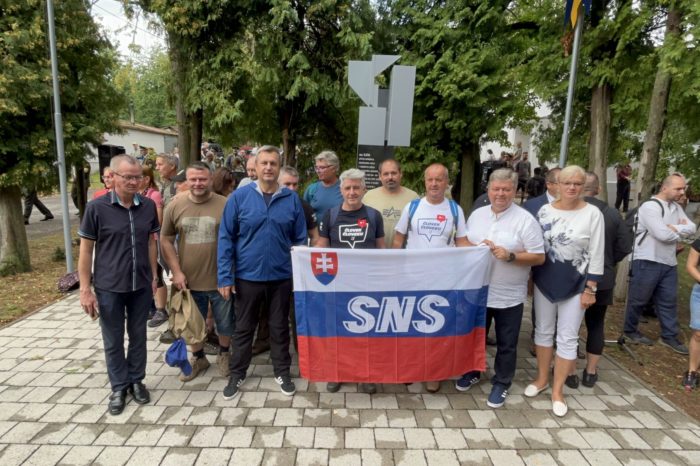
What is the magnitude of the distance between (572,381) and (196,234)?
3.67 metres

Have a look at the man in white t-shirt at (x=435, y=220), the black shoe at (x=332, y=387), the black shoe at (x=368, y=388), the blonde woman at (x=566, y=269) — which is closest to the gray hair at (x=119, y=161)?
the man in white t-shirt at (x=435, y=220)

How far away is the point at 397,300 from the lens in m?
3.59

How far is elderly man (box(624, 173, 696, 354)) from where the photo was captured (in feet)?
15.4

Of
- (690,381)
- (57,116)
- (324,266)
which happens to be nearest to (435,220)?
(324,266)

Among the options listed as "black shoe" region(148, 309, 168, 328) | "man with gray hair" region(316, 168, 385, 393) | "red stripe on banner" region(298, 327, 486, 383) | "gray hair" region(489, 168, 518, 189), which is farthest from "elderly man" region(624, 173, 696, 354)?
"black shoe" region(148, 309, 168, 328)

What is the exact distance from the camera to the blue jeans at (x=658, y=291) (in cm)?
487

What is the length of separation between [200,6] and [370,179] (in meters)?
4.99

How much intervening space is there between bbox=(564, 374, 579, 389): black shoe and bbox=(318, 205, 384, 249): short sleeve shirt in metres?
2.25

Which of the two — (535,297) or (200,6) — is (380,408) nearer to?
(535,297)

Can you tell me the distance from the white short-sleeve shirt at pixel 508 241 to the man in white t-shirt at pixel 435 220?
163 millimetres

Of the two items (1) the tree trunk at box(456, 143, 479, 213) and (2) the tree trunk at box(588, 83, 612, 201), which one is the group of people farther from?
(1) the tree trunk at box(456, 143, 479, 213)

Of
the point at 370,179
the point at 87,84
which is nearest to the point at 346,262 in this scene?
the point at 370,179

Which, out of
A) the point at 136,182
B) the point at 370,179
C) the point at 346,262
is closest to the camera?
the point at 136,182

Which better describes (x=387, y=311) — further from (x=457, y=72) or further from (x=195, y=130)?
(x=195, y=130)
